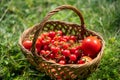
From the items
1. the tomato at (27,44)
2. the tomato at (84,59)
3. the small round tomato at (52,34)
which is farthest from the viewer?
the small round tomato at (52,34)

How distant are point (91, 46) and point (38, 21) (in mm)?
1308

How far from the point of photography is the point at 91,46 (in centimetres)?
278

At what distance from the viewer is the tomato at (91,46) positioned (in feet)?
9.12

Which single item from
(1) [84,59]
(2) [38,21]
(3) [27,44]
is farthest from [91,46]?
(2) [38,21]

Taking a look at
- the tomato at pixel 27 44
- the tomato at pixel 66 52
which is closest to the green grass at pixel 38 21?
the tomato at pixel 27 44

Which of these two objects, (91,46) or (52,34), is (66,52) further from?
(52,34)

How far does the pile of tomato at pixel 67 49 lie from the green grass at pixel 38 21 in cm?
19

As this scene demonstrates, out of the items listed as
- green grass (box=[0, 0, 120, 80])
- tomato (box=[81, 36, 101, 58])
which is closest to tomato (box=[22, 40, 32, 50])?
green grass (box=[0, 0, 120, 80])

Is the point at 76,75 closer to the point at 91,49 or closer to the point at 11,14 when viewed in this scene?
the point at 91,49

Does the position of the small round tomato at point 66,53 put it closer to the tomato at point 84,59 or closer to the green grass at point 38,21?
the tomato at point 84,59

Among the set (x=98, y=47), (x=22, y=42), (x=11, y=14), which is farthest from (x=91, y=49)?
(x=11, y=14)

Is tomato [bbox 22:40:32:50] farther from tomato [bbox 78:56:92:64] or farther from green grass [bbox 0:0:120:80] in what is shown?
tomato [bbox 78:56:92:64]

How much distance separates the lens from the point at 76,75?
2.65 m

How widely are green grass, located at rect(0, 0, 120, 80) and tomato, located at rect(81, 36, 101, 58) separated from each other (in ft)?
0.69
